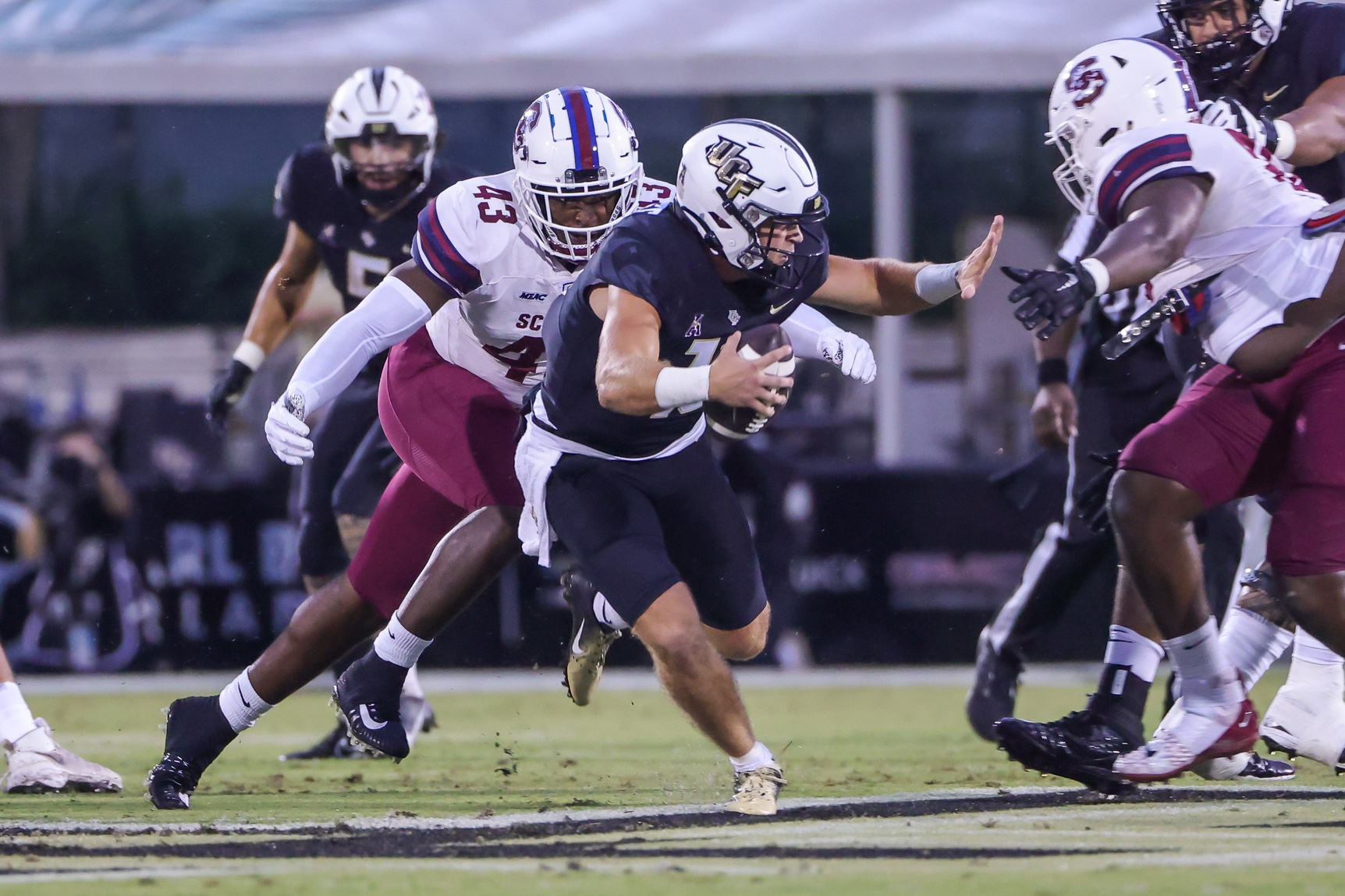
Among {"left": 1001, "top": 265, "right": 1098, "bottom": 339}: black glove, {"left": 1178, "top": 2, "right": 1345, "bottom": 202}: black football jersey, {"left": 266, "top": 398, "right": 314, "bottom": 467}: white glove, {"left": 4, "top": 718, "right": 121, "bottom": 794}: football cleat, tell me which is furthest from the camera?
{"left": 1178, "top": 2, "right": 1345, "bottom": 202}: black football jersey

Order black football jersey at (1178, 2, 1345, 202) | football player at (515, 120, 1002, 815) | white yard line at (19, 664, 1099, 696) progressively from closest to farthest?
football player at (515, 120, 1002, 815), black football jersey at (1178, 2, 1345, 202), white yard line at (19, 664, 1099, 696)

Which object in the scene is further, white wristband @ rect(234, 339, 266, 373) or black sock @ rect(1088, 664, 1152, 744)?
white wristband @ rect(234, 339, 266, 373)

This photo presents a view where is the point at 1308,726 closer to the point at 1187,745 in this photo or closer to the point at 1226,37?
the point at 1187,745

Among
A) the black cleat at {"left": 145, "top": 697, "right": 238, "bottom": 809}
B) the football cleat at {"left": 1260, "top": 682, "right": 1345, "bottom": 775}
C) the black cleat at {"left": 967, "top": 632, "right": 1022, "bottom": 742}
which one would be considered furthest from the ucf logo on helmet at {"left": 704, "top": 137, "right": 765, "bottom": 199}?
the black cleat at {"left": 967, "top": 632, "right": 1022, "bottom": 742}

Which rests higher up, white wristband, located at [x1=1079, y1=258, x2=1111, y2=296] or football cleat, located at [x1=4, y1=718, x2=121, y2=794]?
white wristband, located at [x1=1079, y1=258, x2=1111, y2=296]

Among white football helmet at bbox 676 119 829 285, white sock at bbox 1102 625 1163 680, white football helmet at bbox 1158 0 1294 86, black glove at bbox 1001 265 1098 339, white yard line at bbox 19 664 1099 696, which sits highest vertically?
white football helmet at bbox 1158 0 1294 86

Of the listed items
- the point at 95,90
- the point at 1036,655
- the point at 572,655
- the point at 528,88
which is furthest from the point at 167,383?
the point at 572,655

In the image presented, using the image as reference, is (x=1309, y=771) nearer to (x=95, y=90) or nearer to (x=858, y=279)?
(x=858, y=279)

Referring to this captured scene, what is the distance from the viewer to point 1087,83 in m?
4.45

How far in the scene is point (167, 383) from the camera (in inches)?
504

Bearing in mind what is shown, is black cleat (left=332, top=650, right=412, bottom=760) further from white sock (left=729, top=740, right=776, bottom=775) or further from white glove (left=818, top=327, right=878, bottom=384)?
white glove (left=818, top=327, right=878, bottom=384)

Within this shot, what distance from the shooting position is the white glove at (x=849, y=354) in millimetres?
4723

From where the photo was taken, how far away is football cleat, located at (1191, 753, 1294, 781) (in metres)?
4.70

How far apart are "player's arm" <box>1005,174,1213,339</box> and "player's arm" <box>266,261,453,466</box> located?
1.59 metres
